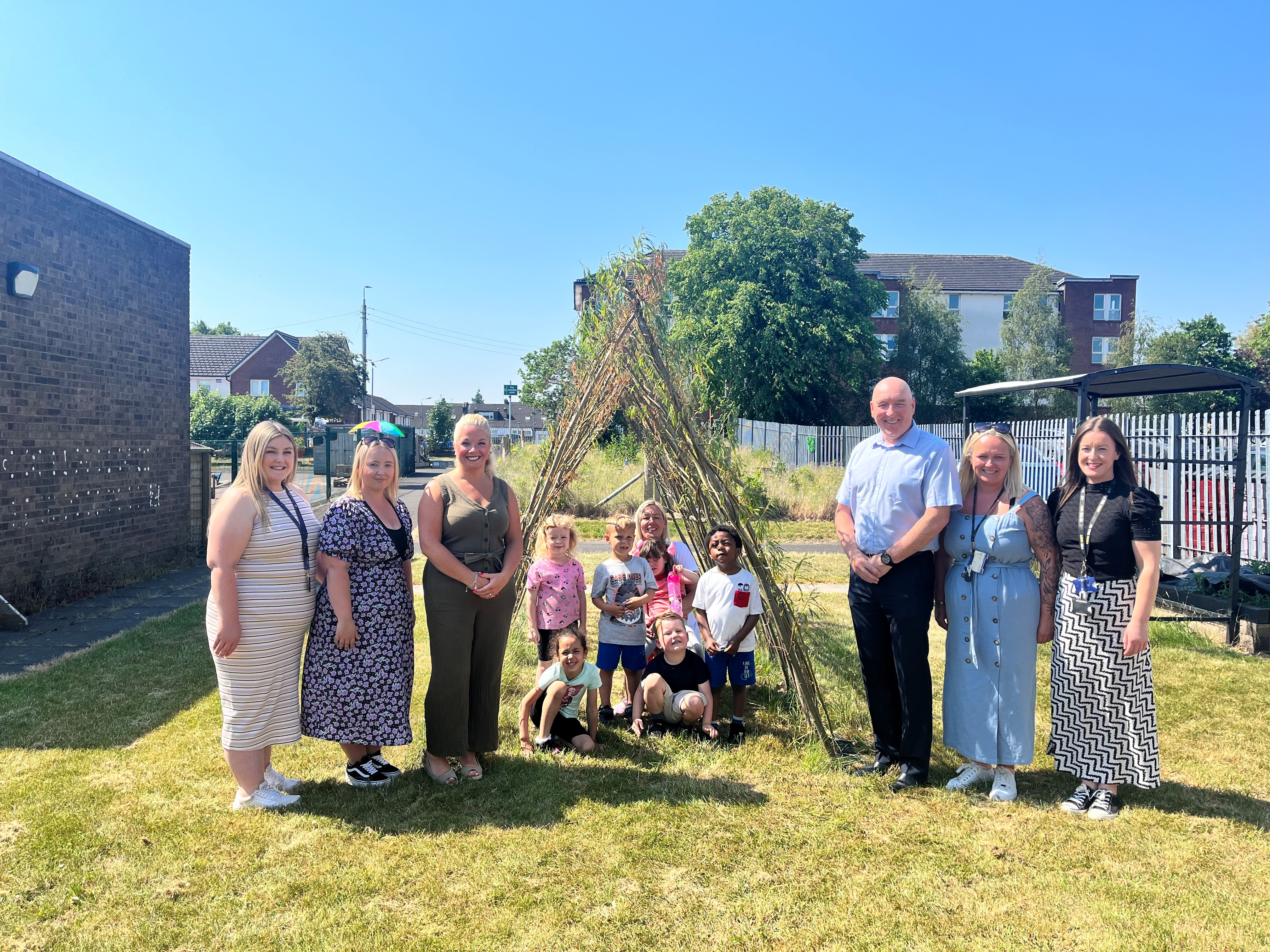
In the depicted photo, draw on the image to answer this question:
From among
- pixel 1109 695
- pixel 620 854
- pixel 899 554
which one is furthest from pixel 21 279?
pixel 1109 695

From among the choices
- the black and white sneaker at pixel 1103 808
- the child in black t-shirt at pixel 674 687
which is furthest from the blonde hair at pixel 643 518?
the black and white sneaker at pixel 1103 808

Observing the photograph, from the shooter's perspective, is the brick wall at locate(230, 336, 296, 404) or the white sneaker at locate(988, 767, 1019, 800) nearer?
the white sneaker at locate(988, 767, 1019, 800)

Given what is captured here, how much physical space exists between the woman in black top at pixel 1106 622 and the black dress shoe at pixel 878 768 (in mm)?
780

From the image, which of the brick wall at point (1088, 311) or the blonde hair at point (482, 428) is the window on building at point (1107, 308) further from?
the blonde hair at point (482, 428)

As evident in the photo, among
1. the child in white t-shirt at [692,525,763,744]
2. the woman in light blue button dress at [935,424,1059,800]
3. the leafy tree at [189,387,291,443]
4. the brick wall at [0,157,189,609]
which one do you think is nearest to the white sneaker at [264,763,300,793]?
the child in white t-shirt at [692,525,763,744]

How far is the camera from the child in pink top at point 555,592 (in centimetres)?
445

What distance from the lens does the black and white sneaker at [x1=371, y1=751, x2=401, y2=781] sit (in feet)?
12.7

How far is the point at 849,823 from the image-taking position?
3.49 meters

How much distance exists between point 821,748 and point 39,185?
28.4ft

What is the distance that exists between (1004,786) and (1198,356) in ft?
125

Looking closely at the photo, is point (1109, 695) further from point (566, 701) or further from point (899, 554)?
point (566, 701)

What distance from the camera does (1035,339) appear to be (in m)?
35.5

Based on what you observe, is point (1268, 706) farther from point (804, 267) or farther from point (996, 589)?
point (804, 267)

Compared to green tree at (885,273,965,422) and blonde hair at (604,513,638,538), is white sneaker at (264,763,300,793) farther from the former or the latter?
green tree at (885,273,965,422)
